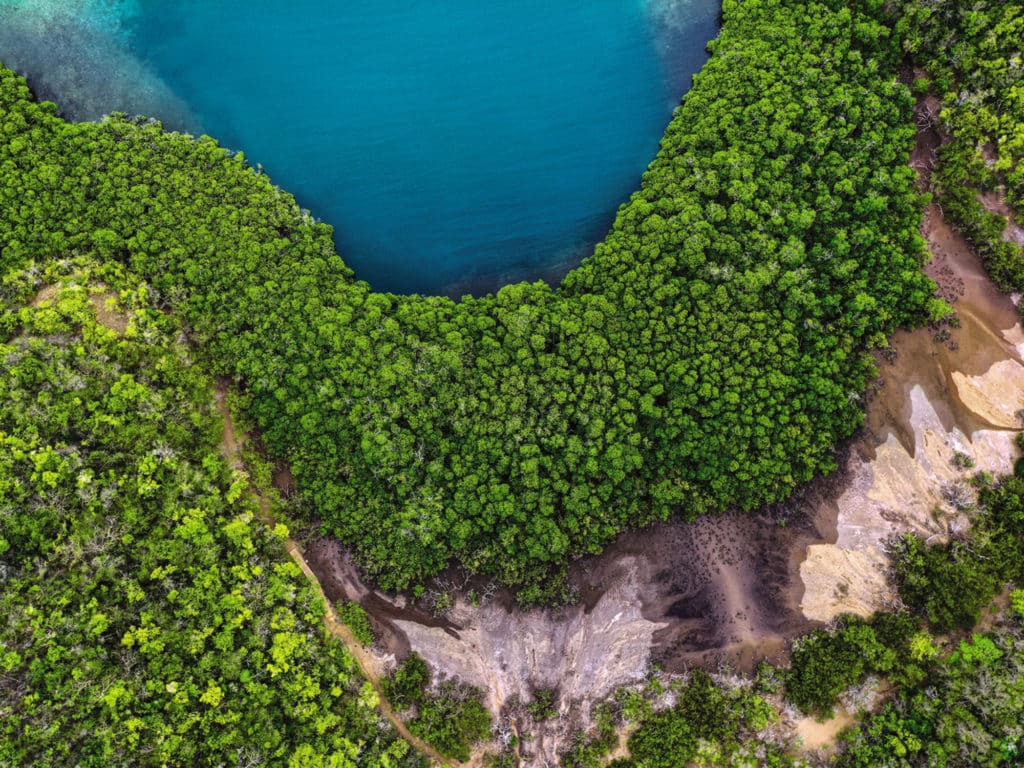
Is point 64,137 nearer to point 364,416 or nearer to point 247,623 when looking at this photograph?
point 364,416

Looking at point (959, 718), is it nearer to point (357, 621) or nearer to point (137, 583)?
point (357, 621)

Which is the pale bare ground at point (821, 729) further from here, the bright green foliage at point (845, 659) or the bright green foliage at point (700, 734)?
the bright green foliage at point (700, 734)

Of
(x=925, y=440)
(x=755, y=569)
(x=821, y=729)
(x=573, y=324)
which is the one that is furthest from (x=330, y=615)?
(x=925, y=440)

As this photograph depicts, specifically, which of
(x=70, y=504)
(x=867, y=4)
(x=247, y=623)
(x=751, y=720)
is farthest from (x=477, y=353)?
(x=867, y=4)

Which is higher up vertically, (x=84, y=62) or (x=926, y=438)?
(x=84, y=62)

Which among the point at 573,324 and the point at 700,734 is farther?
the point at 573,324

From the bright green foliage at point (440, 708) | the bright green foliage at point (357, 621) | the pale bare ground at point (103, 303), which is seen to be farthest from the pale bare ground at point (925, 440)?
the pale bare ground at point (103, 303)

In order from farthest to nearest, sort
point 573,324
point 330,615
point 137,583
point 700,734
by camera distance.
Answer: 1. point 573,324
2. point 330,615
3. point 700,734
4. point 137,583

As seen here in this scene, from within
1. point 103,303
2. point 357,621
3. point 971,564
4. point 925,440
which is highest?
point 103,303
